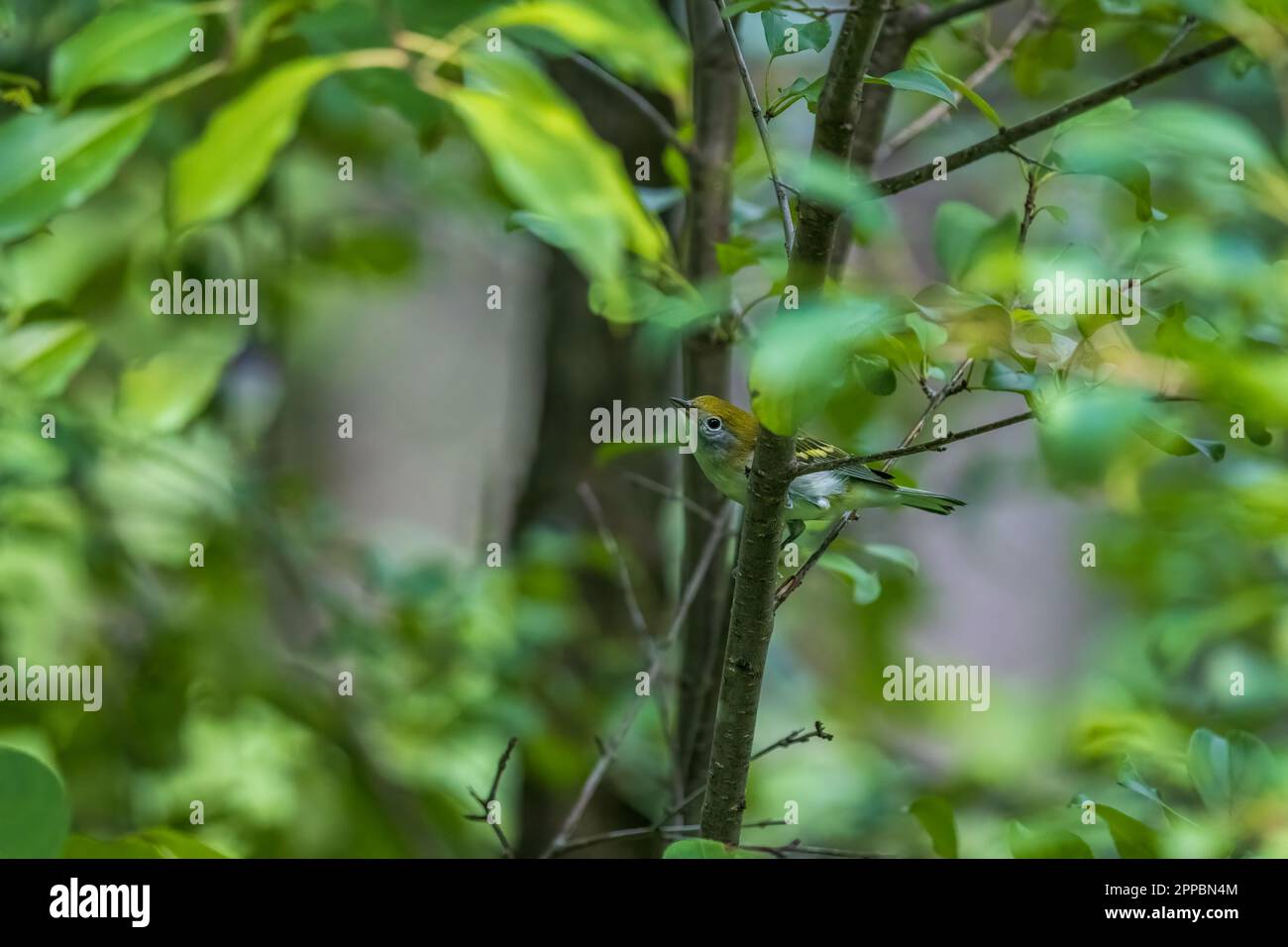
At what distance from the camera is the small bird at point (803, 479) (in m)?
1.97

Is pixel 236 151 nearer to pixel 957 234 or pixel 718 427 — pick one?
pixel 957 234

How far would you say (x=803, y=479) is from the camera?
7.59 ft

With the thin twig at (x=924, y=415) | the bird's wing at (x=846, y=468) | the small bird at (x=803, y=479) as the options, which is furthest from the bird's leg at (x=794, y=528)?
the thin twig at (x=924, y=415)

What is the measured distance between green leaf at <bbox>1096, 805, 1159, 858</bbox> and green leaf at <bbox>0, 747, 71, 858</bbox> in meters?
1.21

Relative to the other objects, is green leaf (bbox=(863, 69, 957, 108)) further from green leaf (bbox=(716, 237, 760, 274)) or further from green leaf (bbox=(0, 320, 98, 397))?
green leaf (bbox=(0, 320, 98, 397))

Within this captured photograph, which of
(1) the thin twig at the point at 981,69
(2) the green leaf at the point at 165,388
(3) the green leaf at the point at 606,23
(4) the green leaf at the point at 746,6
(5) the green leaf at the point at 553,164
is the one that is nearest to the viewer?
(5) the green leaf at the point at 553,164

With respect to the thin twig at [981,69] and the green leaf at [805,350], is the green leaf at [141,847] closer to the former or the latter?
the green leaf at [805,350]

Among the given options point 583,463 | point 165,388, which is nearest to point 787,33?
point 165,388

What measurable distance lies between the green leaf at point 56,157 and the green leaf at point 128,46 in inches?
2.0

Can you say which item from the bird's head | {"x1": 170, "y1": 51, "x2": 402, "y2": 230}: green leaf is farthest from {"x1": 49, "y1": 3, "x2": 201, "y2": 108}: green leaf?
the bird's head

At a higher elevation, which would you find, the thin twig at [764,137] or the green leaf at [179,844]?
the thin twig at [764,137]

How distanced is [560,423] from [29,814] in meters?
Result: 2.34
